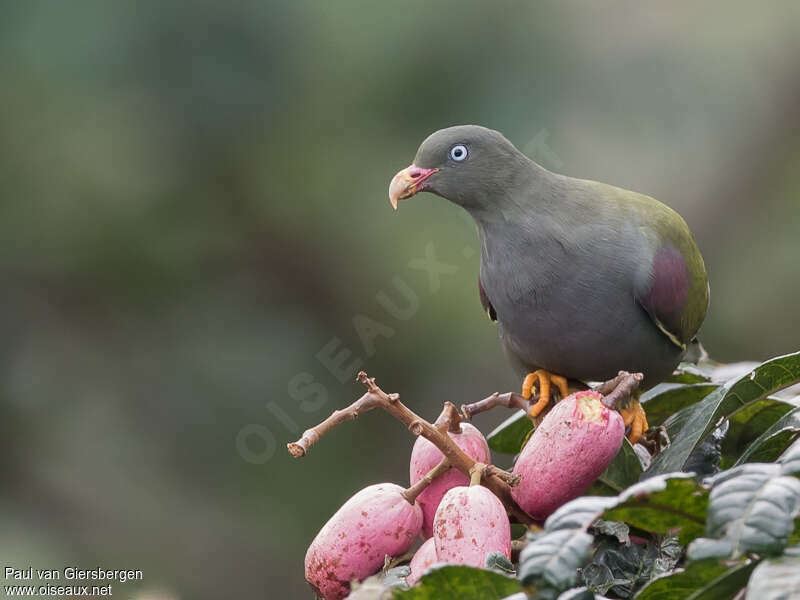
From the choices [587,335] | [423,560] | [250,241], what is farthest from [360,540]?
[250,241]

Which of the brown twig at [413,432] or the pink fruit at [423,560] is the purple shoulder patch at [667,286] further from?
the pink fruit at [423,560]

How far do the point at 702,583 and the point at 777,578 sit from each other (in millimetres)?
145

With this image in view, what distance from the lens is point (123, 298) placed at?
11.1 feet

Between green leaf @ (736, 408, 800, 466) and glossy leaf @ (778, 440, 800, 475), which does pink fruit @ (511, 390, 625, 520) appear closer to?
green leaf @ (736, 408, 800, 466)

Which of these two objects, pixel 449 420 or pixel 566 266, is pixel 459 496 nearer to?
pixel 449 420

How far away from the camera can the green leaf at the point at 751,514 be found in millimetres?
684

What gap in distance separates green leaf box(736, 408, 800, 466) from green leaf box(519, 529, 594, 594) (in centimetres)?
43

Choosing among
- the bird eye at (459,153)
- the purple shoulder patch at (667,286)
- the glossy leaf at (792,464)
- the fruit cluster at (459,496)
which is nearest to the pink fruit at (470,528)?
the fruit cluster at (459,496)

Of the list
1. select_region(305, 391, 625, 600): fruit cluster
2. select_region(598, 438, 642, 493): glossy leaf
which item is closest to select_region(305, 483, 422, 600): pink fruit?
select_region(305, 391, 625, 600): fruit cluster

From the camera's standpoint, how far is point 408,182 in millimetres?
1679

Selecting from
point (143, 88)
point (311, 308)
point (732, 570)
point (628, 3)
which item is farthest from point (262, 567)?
point (732, 570)

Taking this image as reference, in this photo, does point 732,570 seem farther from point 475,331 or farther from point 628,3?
point 628,3

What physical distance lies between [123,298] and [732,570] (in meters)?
2.92

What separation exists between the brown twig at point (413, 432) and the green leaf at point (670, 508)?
0.78 feet
